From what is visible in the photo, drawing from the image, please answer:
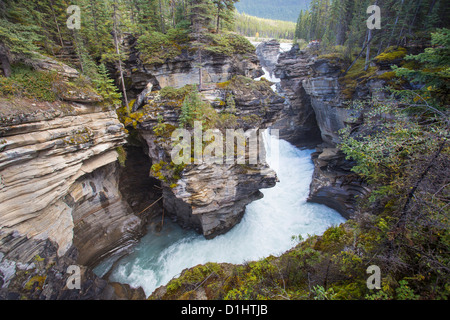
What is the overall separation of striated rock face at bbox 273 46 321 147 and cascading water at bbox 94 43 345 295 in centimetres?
1119

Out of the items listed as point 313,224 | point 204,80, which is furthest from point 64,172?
point 313,224

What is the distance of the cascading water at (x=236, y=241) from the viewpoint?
40.9 feet

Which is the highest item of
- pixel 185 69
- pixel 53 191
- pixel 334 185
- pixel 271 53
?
pixel 271 53

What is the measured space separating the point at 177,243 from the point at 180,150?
8.14 m

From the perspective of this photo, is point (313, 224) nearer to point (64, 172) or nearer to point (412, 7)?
point (64, 172)

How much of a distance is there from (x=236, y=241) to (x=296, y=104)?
74.2 ft

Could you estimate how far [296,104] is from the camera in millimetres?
27281

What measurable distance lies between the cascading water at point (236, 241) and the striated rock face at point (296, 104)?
1119 cm

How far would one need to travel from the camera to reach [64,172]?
30.5 feet
